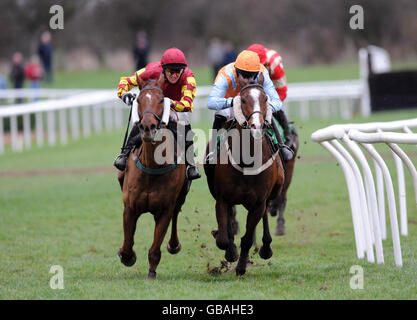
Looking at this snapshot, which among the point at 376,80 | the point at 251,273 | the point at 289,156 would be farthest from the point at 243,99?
the point at 376,80

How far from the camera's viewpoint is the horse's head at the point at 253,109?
5.76 meters

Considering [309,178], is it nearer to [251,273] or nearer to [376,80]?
[251,273]

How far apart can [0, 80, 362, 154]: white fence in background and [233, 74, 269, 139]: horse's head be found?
1188 cm

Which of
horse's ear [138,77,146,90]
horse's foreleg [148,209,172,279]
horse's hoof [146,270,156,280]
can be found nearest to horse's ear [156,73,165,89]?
horse's ear [138,77,146,90]

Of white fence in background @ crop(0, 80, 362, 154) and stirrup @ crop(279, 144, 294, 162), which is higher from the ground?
white fence in background @ crop(0, 80, 362, 154)

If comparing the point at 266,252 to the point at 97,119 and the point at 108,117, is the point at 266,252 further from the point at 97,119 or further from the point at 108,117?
the point at 108,117

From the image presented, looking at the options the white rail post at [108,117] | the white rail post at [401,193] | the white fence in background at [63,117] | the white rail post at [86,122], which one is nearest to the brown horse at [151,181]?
the white rail post at [401,193]

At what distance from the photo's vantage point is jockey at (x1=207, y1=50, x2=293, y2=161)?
20.7 feet

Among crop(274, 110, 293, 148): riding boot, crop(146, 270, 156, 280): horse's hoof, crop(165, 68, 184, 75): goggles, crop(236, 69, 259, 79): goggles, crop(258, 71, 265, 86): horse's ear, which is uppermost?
crop(165, 68, 184, 75): goggles

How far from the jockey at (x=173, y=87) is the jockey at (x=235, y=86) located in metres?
0.19

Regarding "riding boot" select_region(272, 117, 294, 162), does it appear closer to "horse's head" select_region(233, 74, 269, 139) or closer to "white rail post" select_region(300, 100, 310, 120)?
"horse's head" select_region(233, 74, 269, 139)

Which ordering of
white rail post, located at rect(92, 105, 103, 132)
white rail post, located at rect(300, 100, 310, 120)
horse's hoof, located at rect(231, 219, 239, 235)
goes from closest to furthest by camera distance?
horse's hoof, located at rect(231, 219, 239, 235)
white rail post, located at rect(92, 105, 103, 132)
white rail post, located at rect(300, 100, 310, 120)

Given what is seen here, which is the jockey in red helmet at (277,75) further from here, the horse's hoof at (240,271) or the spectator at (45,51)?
the spectator at (45,51)

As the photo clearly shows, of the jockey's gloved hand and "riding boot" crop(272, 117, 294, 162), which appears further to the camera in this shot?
"riding boot" crop(272, 117, 294, 162)
